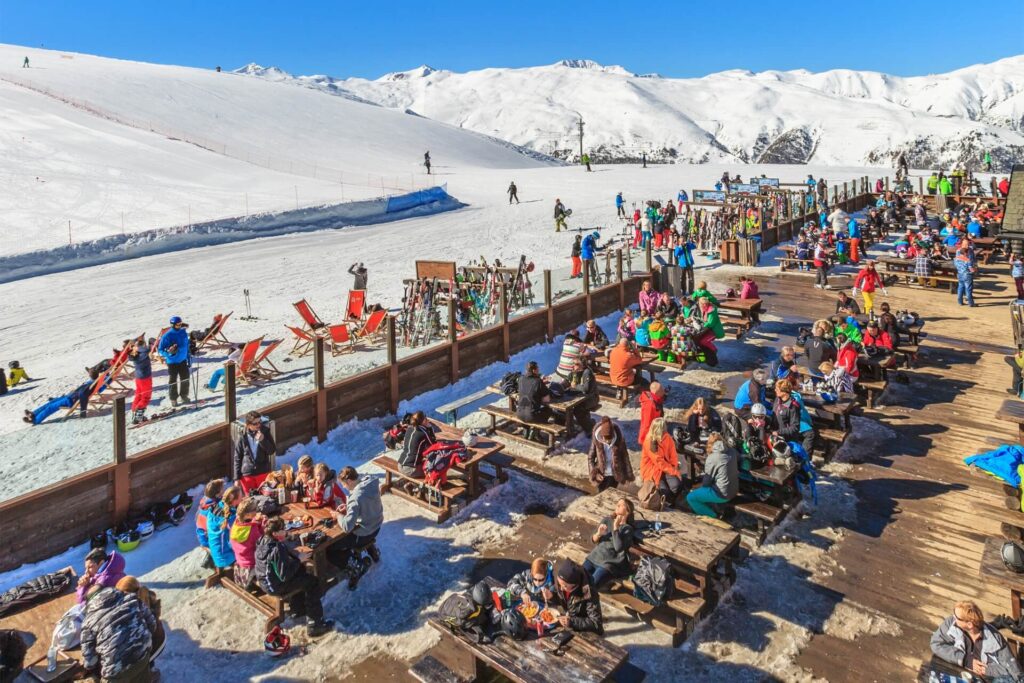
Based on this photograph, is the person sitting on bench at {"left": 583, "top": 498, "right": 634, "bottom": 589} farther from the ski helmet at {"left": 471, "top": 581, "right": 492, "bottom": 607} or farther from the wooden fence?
the wooden fence

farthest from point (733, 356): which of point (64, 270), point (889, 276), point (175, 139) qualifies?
point (175, 139)

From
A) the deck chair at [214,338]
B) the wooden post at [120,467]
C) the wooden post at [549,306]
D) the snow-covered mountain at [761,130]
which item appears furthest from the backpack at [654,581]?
the snow-covered mountain at [761,130]

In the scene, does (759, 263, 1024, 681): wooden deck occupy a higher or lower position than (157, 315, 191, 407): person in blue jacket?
lower

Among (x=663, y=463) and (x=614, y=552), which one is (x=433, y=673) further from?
(x=663, y=463)

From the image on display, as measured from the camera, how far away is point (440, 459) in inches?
325

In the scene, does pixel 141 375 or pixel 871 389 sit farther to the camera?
pixel 141 375

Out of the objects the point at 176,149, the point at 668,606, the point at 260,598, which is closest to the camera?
the point at 668,606

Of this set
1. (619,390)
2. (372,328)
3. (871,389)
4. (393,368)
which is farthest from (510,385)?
(871,389)

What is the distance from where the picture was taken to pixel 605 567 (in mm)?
6188

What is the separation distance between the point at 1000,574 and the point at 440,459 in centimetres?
543

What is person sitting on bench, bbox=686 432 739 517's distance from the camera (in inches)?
289

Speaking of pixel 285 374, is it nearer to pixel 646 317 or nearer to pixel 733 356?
pixel 646 317

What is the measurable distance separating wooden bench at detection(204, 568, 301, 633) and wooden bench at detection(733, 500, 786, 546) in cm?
456

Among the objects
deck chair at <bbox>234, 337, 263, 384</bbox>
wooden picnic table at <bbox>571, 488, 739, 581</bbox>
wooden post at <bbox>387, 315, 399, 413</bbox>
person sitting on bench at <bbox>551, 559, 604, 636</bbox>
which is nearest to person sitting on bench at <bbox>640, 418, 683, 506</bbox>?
wooden picnic table at <bbox>571, 488, 739, 581</bbox>
